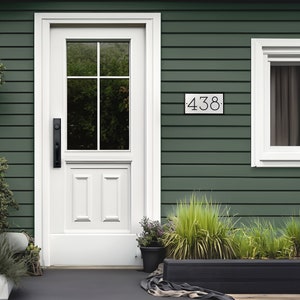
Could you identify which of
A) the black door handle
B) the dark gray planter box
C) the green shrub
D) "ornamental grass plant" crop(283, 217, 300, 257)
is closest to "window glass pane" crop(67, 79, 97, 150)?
the black door handle

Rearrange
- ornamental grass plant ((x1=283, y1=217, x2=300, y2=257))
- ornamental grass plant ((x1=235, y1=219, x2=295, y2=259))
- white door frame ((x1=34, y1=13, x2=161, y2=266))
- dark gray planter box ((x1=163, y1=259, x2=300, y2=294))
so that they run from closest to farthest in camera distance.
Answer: dark gray planter box ((x1=163, y1=259, x2=300, y2=294)), ornamental grass plant ((x1=235, y1=219, x2=295, y2=259)), ornamental grass plant ((x1=283, y1=217, x2=300, y2=257)), white door frame ((x1=34, y1=13, x2=161, y2=266))

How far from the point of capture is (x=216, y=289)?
5.07 metres

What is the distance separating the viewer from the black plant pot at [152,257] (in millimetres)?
5770

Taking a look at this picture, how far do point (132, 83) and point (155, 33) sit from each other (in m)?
0.51

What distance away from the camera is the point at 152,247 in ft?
19.0

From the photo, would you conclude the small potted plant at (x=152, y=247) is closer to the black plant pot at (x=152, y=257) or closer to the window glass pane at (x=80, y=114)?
the black plant pot at (x=152, y=257)

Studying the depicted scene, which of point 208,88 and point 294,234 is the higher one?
point 208,88

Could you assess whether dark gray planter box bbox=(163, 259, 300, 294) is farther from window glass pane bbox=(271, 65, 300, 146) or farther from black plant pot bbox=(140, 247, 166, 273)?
window glass pane bbox=(271, 65, 300, 146)

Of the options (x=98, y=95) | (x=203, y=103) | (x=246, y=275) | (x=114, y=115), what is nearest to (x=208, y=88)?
(x=203, y=103)

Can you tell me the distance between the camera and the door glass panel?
6.16 m

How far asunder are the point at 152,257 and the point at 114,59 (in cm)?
189

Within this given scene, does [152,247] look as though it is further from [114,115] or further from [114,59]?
[114,59]

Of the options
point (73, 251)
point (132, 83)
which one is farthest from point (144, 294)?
point (132, 83)

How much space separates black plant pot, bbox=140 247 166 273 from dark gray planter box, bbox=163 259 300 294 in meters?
0.68
